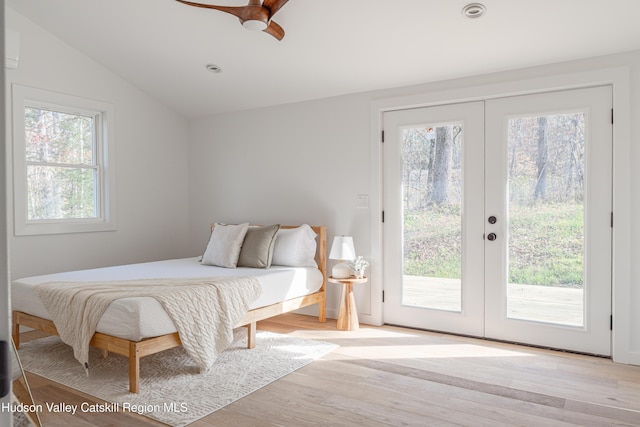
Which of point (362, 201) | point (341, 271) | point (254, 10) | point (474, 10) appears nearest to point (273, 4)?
point (254, 10)

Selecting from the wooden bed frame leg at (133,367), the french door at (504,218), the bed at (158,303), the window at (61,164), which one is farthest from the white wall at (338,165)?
the wooden bed frame leg at (133,367)

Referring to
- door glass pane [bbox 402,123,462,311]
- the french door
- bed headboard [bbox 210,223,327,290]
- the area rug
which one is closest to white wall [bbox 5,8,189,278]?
the area rug

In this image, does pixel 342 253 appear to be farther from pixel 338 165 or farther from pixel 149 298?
pixel 149 298

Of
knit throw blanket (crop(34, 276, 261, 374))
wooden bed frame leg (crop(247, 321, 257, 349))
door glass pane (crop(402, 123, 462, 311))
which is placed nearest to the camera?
knit throw blanket (crop(34, 276, 261, 374))

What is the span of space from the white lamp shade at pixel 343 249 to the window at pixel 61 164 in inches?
98.8

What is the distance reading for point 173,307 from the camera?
289 cm

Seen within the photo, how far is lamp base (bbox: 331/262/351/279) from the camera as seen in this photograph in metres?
4.22

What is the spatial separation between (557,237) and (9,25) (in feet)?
16.7

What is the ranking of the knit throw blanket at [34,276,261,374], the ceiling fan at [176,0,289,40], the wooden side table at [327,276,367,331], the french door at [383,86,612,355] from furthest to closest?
the wooden side table at [327,276,367,331] → the french door at [383,86,612,355] → the knit throw blanket at [34,276,261,374] → the ceiling fan at [176,0,289,40]

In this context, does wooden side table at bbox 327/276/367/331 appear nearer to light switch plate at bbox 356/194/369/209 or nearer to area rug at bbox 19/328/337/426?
area rug at bbox 19/328/337/426

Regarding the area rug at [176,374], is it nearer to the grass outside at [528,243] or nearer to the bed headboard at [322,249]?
the bed headboard at [322,249]

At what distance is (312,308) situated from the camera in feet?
15.6

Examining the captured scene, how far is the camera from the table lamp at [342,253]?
4.17 meters

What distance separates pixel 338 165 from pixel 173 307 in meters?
2.32
